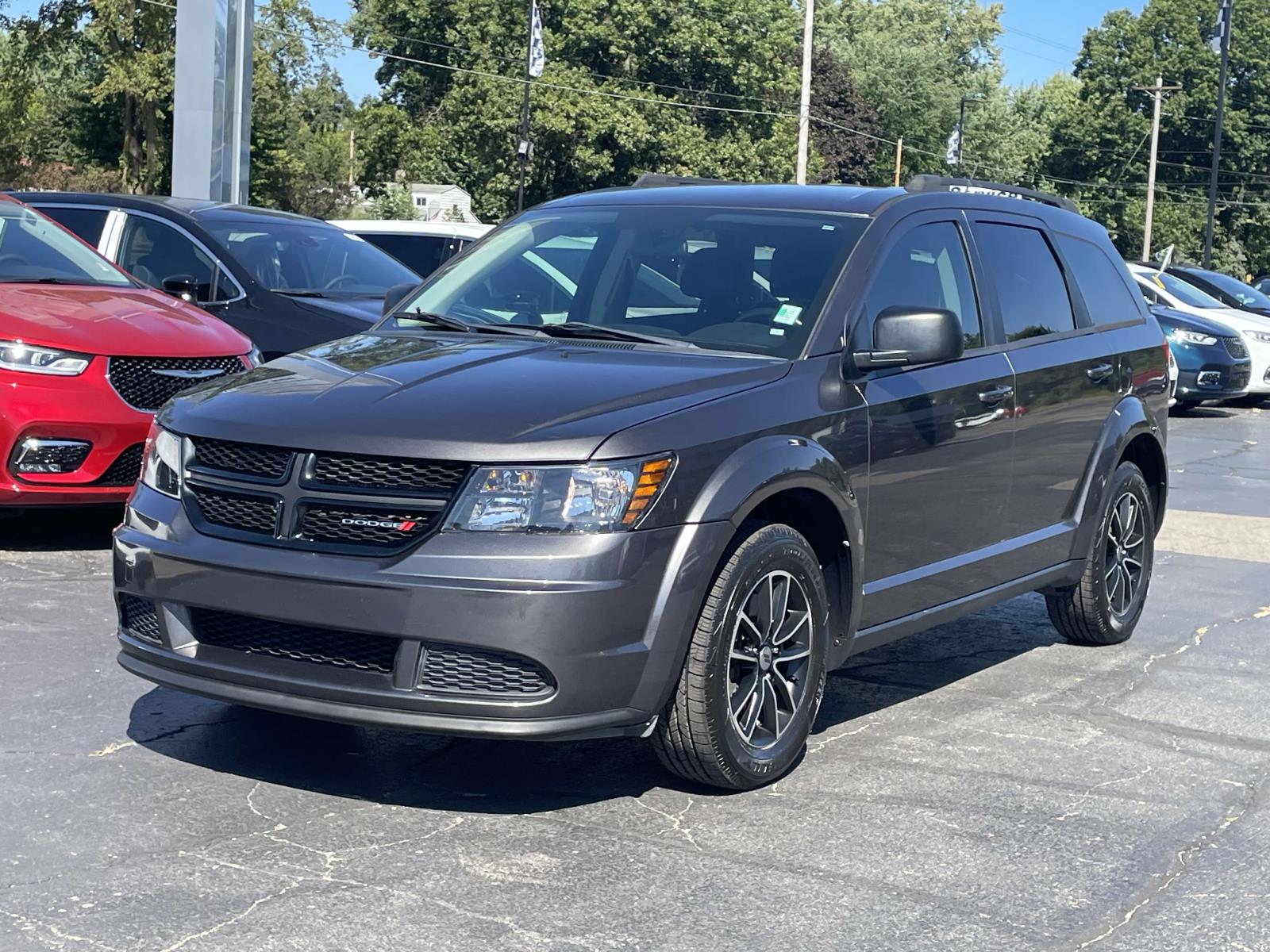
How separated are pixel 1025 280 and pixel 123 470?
4186mm

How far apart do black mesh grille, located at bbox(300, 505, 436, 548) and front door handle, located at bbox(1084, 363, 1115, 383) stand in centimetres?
333

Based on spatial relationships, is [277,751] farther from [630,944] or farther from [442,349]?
[630,944]

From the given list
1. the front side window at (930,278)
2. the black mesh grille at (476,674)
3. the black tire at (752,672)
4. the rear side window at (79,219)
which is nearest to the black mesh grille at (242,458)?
the black mesh grille at (476,674)

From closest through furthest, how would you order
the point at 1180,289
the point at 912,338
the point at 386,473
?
the point at 386,473 → the point at 912,338 → the point at 1180,289

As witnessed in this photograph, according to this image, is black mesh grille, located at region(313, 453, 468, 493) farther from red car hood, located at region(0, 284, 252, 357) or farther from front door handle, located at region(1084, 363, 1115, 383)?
red car hood, located at region(0, 284, 252, 357)

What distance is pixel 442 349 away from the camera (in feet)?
16.4

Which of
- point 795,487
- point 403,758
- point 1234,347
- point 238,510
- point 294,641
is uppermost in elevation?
point 795,487

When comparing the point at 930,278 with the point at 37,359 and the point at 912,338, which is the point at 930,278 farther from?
the point at 37,359

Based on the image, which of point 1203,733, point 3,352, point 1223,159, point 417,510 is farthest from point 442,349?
point 1223,159

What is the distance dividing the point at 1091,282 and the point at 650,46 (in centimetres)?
5678

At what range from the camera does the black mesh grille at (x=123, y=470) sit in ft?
25.4

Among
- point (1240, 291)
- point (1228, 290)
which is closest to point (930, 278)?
point (1228, 290)

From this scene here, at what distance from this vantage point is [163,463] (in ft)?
15.3

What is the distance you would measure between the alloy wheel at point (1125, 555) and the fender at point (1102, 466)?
188 mm
